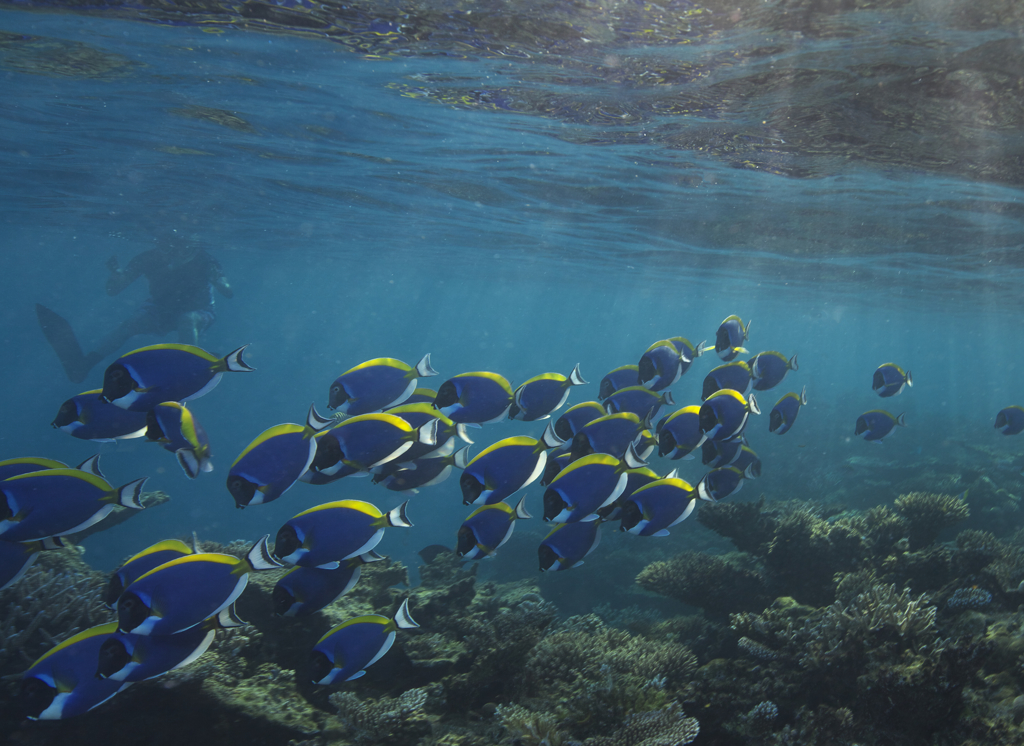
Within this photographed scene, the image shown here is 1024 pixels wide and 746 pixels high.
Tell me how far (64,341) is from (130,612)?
30.1 m

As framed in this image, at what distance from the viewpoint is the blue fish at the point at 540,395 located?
4805 millimetres

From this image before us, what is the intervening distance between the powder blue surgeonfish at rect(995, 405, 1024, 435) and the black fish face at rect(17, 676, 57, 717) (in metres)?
12.7

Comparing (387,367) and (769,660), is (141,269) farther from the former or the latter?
(769,660)

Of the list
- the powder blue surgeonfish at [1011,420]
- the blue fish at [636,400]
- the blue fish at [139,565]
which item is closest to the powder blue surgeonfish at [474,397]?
the blue fish at [636,400]

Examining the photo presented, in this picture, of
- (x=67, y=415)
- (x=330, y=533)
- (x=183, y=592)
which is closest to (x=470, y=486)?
(x=330, y=533)

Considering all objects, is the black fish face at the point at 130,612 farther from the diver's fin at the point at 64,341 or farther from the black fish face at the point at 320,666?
the diver's fin at the point at 64,341

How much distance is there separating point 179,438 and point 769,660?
19.6ft

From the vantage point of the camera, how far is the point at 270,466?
11.9ft

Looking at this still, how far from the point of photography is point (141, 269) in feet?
86.8

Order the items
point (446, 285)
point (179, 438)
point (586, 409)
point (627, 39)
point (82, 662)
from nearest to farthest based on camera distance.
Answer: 1. point (82, 662)
2. point (179, 438)
3. point (586, 409)
4. point (627, 39)
5. point (446, 285)

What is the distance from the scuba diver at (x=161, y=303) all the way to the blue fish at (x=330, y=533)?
86.0 ft

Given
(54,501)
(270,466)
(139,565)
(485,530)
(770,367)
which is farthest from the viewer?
(770,367)

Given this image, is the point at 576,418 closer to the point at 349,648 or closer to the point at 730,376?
the point at 730,376

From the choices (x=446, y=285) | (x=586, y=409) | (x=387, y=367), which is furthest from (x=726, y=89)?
(x=446, y=285)
